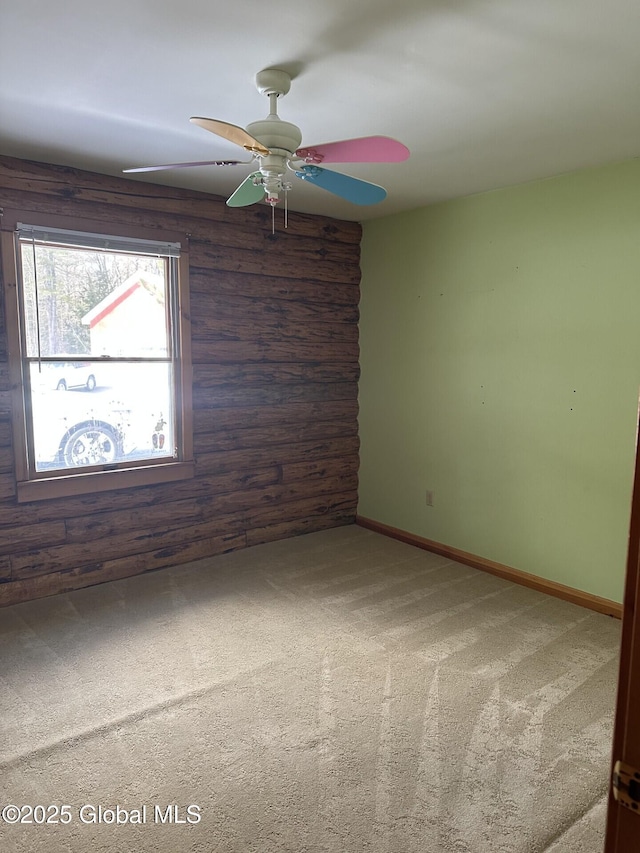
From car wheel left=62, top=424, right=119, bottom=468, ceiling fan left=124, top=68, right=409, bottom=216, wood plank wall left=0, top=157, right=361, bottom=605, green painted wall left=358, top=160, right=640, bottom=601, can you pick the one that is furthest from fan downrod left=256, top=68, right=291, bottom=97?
car wheel left=62, top=424, right=119, bottom=468

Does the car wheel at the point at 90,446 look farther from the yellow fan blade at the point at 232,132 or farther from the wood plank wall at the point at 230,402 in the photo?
the yellow fan blade at the point at 232,132

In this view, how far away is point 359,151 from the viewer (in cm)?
197

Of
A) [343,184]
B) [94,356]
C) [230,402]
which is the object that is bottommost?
[230,402]

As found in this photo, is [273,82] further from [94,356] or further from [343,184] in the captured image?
[94,356]

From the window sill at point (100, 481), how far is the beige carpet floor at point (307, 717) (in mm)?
617

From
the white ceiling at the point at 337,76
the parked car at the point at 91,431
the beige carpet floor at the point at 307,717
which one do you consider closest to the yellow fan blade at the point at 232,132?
the white ceiling at the point at 337,76

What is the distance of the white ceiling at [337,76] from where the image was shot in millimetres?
1677

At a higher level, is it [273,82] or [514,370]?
[273,82]

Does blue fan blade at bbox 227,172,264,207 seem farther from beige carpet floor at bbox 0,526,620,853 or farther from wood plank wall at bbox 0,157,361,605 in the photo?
beige carpet floor at bbox 0,526,620,853

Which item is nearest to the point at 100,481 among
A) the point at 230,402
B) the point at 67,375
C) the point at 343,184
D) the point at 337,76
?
the point at 67,375

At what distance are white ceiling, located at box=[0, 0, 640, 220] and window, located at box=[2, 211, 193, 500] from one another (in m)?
0.55

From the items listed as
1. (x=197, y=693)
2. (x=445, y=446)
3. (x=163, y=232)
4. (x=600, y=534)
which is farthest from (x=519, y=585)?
(x=163, y=232)

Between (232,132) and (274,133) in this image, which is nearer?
(232,132)

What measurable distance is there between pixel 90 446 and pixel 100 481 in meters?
0.23
